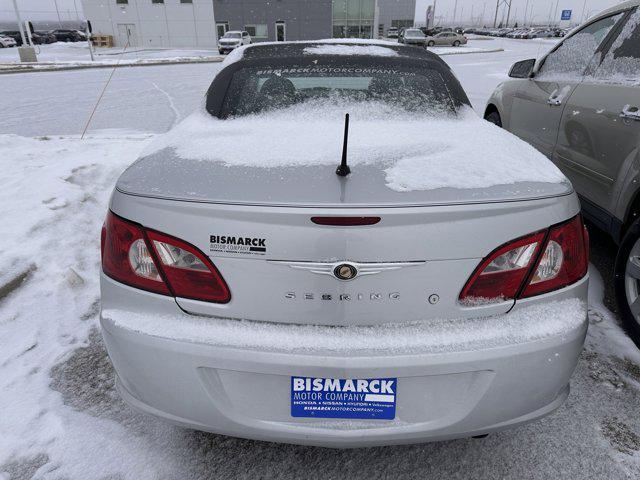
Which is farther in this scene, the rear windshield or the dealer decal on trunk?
the rear windshield

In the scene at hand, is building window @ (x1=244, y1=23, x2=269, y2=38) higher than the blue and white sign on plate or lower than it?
lower

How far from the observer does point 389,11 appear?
53219 millimetres

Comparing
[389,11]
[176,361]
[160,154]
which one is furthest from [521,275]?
[389,11]

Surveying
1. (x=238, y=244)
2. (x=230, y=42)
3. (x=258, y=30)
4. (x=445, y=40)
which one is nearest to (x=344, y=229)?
(x=238, y=244)

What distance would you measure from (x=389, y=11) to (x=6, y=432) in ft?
192

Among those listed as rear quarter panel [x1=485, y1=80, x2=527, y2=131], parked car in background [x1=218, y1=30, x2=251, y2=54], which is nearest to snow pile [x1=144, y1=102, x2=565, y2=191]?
rear quarter panel [x1=485, y1=80, x2=527, y2=131]

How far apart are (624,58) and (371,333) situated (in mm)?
2812

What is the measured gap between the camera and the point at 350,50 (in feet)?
9.37

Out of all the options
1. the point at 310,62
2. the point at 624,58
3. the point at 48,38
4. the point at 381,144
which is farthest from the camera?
the point at 48,38

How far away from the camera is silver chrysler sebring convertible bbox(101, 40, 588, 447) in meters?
1.37

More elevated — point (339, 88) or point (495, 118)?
point (339, 88)

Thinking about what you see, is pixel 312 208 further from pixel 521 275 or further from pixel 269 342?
pixel 521 275

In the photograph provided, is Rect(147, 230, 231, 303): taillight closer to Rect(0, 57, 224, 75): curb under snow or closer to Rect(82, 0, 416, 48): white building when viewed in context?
Rect(0, 57, 224, 75): curb under snow

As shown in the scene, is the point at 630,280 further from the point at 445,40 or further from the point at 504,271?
the point at 445,40
